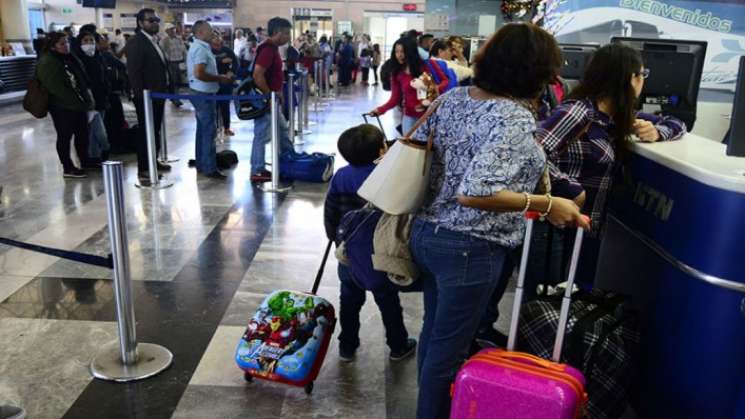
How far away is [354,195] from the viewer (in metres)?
2.73

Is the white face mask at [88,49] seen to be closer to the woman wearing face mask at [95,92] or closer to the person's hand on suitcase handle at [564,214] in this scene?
the woman wearing face mask at [95,92]

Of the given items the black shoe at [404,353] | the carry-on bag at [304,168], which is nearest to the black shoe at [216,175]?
the carry-on bag at [304,168]

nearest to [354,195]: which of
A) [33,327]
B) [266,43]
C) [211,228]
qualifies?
[33,327]

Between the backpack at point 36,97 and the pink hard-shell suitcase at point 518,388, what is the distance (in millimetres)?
5967

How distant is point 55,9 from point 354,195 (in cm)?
2458

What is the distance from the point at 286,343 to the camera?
2674 mm

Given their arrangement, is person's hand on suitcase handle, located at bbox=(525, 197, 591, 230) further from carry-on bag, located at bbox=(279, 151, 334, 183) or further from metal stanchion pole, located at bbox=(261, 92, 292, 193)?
carry-on bag, located at bbox=(279, 151, 334, 183)

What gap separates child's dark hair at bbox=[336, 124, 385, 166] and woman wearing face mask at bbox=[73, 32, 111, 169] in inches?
206

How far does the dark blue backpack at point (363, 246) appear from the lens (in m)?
2.36

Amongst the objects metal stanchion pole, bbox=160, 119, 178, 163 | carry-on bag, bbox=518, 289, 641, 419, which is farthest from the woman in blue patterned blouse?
metal stanchion pole, bbox=160, 119, 178, 163

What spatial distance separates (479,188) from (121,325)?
6.35ft

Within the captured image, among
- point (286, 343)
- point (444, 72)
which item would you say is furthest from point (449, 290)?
point (444, 72)

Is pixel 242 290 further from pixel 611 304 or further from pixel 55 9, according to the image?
pixel 55 9

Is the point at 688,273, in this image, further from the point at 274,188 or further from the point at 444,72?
the point at 274,188
